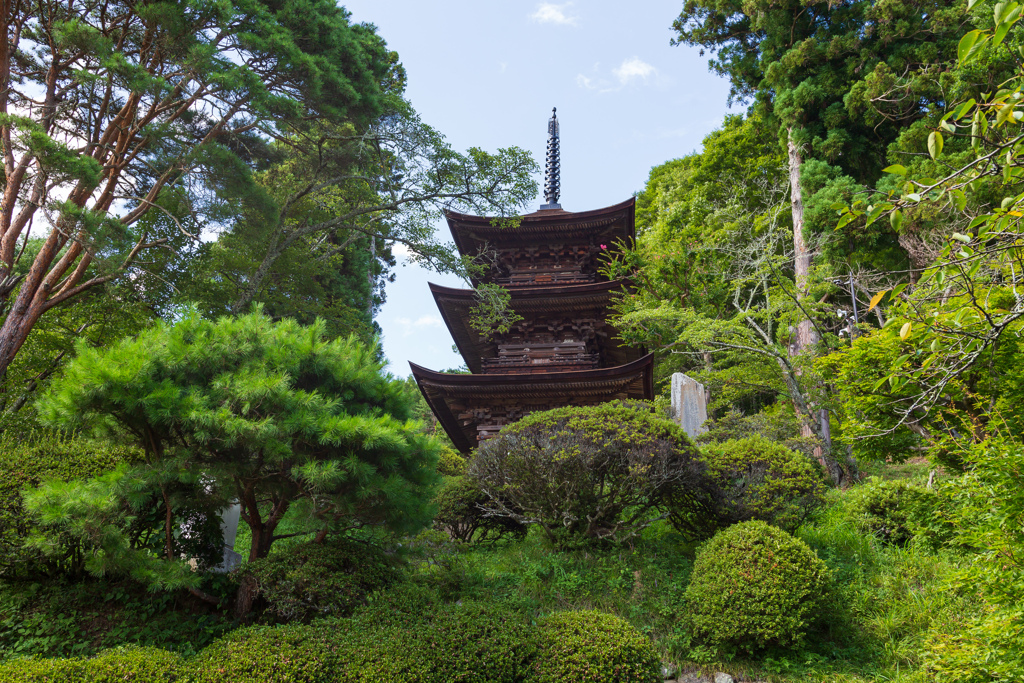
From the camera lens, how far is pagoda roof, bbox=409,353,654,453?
11.6m

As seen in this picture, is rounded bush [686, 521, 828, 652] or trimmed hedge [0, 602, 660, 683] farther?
rounded bush [686, 521, 828, 652]

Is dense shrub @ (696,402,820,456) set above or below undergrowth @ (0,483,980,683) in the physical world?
above

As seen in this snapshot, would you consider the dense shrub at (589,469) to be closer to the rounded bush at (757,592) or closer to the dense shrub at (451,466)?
the rounded bush at (757,592)

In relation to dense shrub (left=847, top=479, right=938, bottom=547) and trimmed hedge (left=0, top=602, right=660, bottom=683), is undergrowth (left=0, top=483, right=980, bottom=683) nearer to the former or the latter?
dense shrub (left=847, top=479, right=938, bottom=547)

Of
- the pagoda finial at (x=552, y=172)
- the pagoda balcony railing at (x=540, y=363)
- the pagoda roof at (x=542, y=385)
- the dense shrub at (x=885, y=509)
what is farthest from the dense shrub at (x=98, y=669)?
the pagoda finial at (x=552, y=172)

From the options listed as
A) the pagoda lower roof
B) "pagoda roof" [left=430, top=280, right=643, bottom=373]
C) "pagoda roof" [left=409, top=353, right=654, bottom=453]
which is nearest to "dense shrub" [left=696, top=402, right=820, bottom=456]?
"pagoda roof" [left=409, top=353, right=654, bottom=453]

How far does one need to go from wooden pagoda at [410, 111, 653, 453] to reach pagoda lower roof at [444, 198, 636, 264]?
0.02m

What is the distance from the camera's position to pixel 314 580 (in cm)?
540

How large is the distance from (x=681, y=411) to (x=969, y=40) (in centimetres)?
938

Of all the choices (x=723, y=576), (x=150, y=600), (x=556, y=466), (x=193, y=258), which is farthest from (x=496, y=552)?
(x=193, y=258)

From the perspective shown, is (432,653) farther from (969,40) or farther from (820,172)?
(820,172)

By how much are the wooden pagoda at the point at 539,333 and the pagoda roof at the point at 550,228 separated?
25 millimetres

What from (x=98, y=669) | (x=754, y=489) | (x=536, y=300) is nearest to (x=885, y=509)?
(x=754, y=489)

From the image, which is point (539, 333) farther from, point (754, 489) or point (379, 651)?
point (379, 651)
